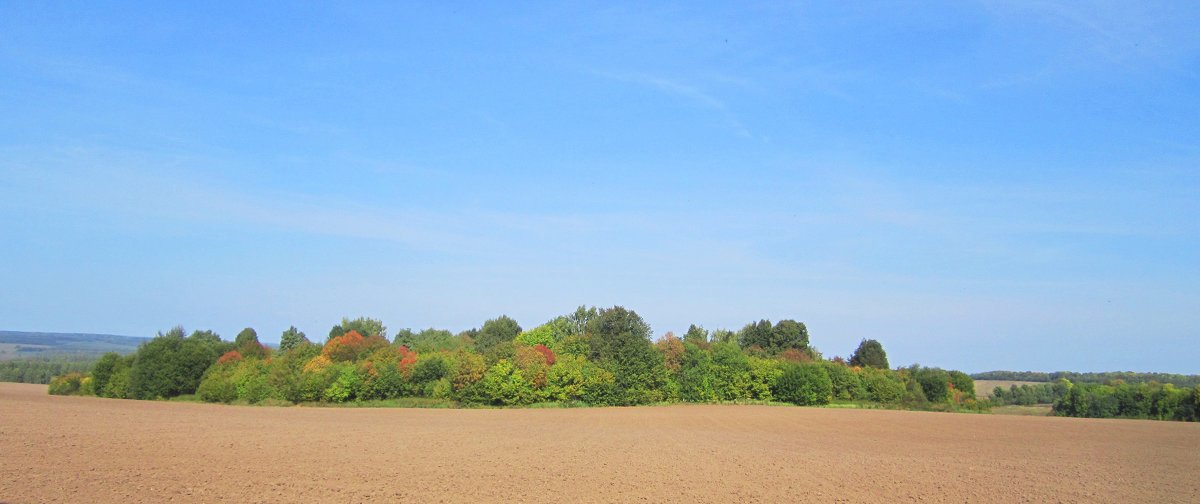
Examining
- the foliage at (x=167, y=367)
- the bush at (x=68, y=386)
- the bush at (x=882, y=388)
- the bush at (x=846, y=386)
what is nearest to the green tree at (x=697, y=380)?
the bush at (x=846, y=386)

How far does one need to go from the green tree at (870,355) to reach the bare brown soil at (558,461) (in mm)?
67200

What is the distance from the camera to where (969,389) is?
9769 centimetres

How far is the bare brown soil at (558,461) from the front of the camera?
72.7ft

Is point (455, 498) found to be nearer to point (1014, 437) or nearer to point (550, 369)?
point (1014, 437)

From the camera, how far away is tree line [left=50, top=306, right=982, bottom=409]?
238 ft

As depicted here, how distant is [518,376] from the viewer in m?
71.0

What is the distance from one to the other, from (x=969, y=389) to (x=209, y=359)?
90.7 m

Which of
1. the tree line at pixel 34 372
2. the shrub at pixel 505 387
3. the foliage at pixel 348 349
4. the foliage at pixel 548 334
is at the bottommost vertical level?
the tree line at pixel 34 372

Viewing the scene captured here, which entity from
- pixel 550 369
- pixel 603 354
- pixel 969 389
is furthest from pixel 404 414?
pixel 969 389

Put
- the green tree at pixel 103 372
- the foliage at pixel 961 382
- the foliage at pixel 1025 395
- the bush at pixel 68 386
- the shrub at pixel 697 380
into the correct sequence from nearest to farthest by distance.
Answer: the shrub at pixel 697 380, the green tree at pixel 103 372, the bush at pixel 68 386, the foliage at pixel 961 382, the foliage at pixel 1025 395

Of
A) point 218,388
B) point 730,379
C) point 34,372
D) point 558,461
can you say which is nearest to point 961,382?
point 730,379

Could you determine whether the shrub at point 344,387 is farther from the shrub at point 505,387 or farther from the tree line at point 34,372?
the tree line at point 34,372

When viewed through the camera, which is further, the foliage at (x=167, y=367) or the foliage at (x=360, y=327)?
the foliage at (x=360, y=327)

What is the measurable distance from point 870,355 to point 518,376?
72279 millimetres
